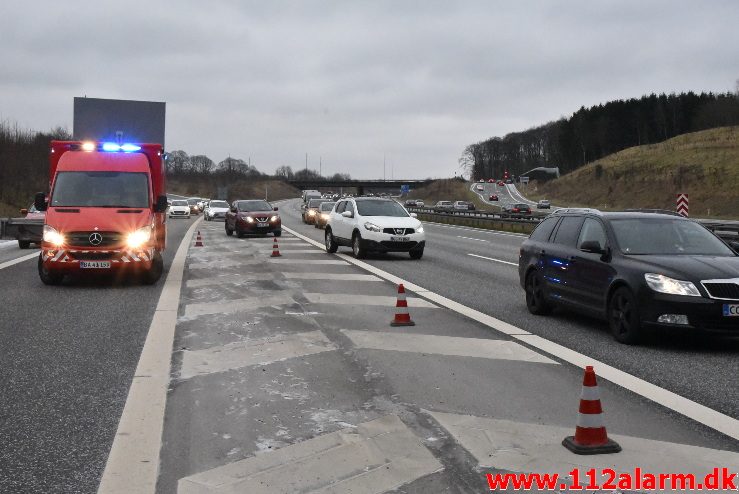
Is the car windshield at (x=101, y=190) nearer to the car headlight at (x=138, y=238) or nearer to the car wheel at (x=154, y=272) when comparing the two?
the car headlight at (x=138, y=238)

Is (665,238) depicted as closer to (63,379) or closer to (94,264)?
(63,379)

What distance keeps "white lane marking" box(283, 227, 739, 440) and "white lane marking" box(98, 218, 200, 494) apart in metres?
3.68

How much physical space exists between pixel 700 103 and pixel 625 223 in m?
141

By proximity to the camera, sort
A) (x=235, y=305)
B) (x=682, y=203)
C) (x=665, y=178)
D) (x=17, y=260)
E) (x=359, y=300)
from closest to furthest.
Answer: (x=235, y=305)
(x=359, y=300)
(x=17, y=260)
(x=682, y=203)
(x=665, y=178)

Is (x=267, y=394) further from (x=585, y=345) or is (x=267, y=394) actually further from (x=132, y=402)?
(x=585, y=345)

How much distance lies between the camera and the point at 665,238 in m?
9.57

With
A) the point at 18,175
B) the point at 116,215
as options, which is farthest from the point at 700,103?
the point at 116,215

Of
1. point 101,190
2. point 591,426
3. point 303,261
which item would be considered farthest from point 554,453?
point 303,261

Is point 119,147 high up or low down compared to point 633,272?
up

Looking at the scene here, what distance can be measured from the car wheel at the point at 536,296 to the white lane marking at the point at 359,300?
1.35 metres

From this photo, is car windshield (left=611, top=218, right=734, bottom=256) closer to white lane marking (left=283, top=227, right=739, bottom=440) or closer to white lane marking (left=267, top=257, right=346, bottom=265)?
white lane marking (left=283, top=227, right=739, bottom=440)

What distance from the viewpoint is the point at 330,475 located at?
4.51m

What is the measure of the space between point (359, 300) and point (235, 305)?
6.33 feet

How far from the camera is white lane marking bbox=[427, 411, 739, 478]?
15.3ft
